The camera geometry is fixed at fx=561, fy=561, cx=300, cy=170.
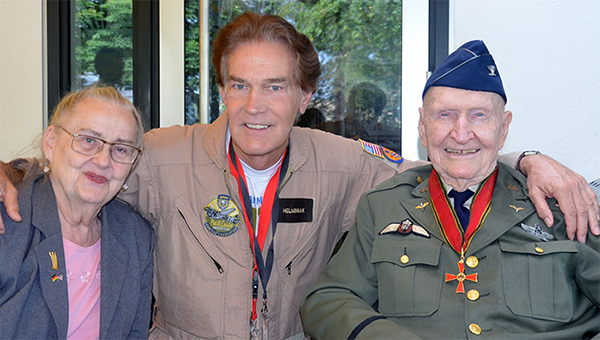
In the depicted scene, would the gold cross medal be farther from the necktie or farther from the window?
the window

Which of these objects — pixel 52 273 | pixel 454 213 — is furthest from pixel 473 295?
pixel 52 273

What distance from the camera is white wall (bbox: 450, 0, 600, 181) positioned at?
2785 millimetres

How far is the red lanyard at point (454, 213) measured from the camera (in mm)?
1830

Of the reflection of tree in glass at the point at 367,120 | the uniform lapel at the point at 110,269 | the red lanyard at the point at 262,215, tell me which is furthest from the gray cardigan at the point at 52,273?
the reflection of tree in glass at the point at 367,120

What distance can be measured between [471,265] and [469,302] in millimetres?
118

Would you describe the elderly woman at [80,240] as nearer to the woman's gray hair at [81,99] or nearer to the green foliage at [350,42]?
the woman's gray hair at [81,99]

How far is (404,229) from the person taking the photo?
193 centimetres

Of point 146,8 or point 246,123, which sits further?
point 146,8

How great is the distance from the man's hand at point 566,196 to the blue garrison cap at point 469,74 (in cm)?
29

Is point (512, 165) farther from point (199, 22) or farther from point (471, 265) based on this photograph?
point (199, 22)

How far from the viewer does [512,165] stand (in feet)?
6.76

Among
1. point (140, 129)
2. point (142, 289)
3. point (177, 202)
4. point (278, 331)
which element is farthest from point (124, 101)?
point (278, 331)

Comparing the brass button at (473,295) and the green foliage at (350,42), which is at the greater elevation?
the green foliage at (350,42)

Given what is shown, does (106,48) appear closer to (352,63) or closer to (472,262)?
(352,63)
